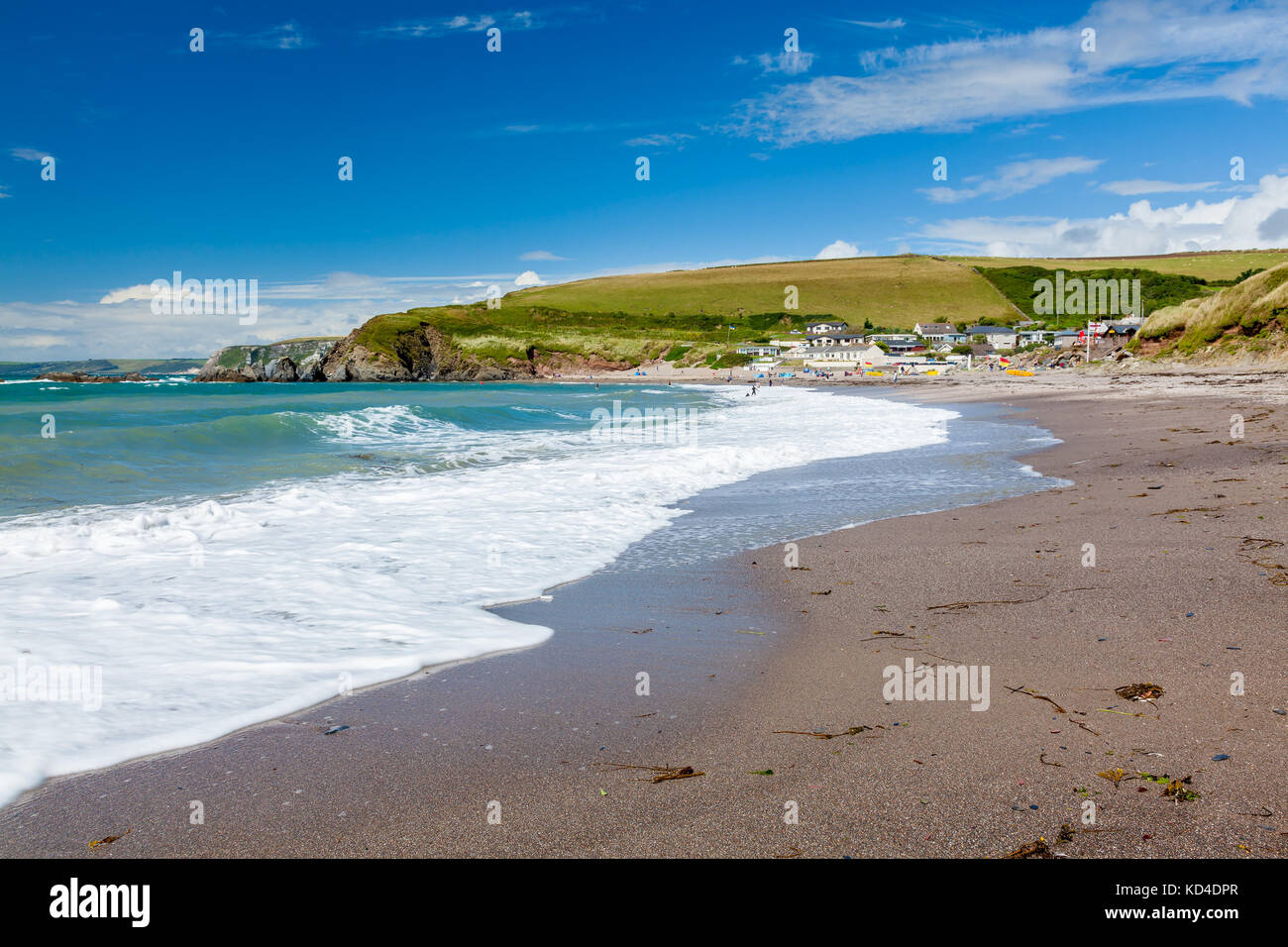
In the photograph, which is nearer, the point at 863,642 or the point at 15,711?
the point at 15,711

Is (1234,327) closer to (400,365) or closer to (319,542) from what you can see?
(319,542)

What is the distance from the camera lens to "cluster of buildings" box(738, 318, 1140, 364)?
109500 mm

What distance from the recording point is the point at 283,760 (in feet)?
12.0

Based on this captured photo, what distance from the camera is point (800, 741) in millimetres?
3688

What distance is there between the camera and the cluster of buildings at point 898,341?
109500 millimetres

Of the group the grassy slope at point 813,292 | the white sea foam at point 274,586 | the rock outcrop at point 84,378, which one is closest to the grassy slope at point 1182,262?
the grassy slope at point 813,292

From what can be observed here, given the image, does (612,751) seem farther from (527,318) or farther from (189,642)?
(527,318)

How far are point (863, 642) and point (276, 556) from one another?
20.3 ft

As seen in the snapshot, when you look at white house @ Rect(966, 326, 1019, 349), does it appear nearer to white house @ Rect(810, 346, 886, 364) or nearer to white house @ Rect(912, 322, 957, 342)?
white house @ Rect(912, 322, 957, 342)

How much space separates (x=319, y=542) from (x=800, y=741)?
22.4ft

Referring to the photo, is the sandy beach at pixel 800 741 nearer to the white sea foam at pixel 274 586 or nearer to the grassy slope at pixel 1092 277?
the white sea foam at pixel 274 586

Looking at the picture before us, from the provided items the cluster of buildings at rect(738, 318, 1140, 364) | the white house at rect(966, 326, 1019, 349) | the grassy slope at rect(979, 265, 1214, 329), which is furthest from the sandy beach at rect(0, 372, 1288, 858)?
the white house at rect(966, 326, 1019, 349)

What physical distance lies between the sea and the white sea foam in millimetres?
25
